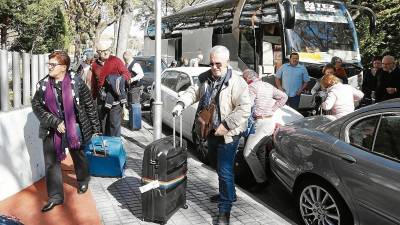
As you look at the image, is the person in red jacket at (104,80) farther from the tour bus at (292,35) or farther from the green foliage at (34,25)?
the green foliage at (34,25)

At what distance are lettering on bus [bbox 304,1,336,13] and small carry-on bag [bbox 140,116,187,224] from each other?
9198mm

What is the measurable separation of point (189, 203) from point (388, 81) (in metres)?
4.54

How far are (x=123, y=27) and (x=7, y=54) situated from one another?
7216 millimetres

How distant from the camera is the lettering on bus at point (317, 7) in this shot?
41.0ft

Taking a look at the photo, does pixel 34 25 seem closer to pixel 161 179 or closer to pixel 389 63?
pixel 389 63

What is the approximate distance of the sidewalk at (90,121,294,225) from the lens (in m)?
4.63

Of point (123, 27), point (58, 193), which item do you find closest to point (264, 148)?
point (58, 193)

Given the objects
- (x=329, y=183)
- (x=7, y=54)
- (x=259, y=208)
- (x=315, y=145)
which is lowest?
(x=259, y=208)

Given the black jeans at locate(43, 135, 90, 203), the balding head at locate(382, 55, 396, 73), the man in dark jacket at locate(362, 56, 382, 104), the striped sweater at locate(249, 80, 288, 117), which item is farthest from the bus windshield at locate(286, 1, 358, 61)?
the black jeans at locate(43, 135, 90, 203)

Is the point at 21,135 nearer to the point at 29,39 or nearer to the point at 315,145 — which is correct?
the point at 315,145

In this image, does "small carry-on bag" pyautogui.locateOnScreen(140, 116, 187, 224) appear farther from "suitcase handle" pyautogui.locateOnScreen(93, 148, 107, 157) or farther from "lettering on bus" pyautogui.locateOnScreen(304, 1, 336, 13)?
"lettering on bus" pyautogui.locateOnScreen(304, 1, 336, 13)

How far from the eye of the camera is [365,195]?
3768 millimetres

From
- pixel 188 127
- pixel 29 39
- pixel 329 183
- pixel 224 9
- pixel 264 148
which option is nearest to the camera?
pixel 329 183

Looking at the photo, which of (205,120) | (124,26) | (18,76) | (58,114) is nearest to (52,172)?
(58,114)
